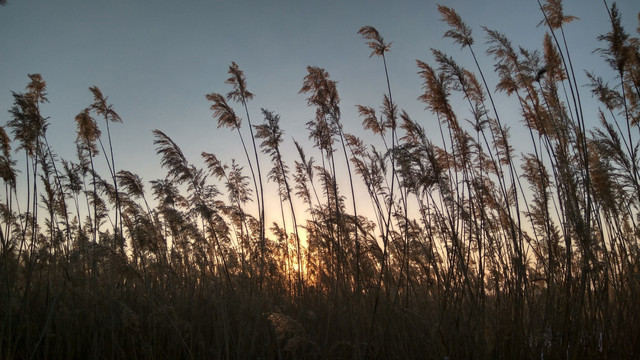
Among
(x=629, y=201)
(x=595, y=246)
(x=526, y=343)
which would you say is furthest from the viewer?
(x=629, y=201)

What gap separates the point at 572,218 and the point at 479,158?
86.1 inches

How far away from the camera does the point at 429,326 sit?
3270 millimetres

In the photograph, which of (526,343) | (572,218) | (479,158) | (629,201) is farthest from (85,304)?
(629,201)

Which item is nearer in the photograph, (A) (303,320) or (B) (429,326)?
(B) (429,326)

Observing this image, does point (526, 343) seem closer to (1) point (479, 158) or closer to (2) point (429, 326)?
(2) point (429, 326)

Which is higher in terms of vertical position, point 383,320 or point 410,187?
point 410,187

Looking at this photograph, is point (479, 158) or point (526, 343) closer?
point (526, 343)

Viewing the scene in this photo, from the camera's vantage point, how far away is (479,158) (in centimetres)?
552

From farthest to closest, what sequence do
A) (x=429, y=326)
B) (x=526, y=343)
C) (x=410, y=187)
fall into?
(x=410, y=187) → (x=429, y=326) → (x=526, y=343)

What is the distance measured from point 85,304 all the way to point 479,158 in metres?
5.40

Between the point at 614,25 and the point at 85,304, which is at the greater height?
the point at 614,25

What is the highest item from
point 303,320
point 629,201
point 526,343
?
point 629,201

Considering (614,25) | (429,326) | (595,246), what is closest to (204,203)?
(429,326)

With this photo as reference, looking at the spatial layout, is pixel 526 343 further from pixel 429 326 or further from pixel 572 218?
pixel 572 218
